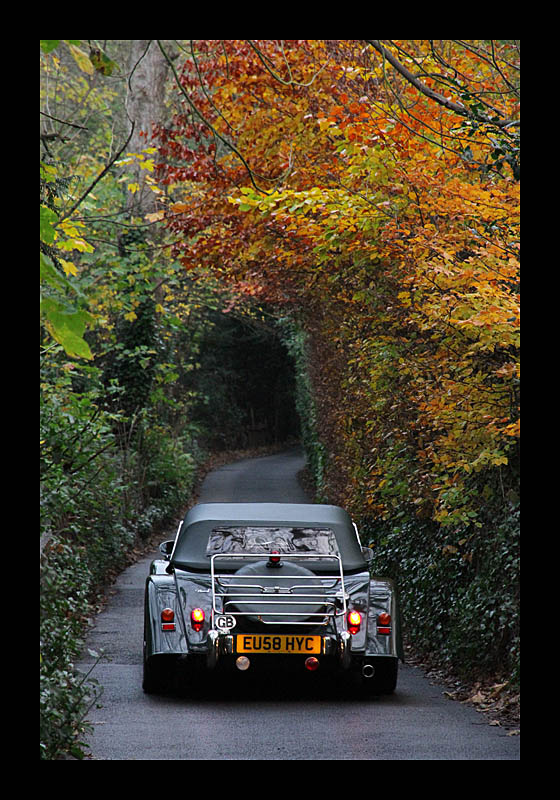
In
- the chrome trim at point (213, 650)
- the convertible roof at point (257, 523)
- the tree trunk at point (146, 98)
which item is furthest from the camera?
the tree trunk at point (146, 98)

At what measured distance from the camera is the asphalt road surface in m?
5.95

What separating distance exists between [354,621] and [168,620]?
144 cm

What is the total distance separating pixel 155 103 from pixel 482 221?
14996 millimetres

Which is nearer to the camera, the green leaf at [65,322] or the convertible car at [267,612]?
the green leaf at [65,322]

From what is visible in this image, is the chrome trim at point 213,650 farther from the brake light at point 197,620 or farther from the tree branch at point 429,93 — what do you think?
the tree branch at point 429,93

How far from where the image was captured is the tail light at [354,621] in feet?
25.6

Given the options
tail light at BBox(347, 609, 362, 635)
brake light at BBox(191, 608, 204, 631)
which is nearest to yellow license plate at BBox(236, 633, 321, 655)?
brake light at BBox(191, 608, 204, 631)

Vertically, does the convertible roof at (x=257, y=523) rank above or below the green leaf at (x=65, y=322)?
below

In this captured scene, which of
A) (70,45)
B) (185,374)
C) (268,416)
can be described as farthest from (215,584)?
(268,416)

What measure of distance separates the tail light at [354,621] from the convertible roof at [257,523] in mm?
810

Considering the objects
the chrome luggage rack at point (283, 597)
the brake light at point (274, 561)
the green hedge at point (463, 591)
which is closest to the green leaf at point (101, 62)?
the chrome luggage rack at point (283, 597)

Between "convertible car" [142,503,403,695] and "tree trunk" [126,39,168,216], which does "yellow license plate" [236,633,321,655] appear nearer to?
"convertible car" [142,503,403,695]

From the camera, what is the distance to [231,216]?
47.2 feet

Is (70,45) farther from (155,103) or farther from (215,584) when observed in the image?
(155,103)
